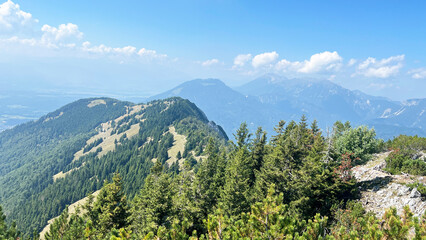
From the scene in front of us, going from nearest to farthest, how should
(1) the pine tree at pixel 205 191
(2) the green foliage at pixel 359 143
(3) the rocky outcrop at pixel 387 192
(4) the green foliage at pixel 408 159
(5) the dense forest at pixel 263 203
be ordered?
(5) the dense forest at pixel 263 203 → (3) the rocky outcrop at pixel 387 192 → (4) the green foliage at pixel 408 159 → (1) the pine tree at pixel 205 191 → (2) the green foliage at pixel 359 143

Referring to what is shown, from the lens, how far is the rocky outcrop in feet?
75.4

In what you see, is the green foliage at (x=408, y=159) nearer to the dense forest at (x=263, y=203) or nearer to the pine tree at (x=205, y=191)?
the dense forest at (x=263, y=203)

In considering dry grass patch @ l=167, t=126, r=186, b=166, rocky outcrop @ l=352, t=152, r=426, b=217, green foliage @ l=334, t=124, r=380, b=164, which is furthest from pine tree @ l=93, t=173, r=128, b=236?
dry grass patch @ l=167, t=126, r=186, b=166

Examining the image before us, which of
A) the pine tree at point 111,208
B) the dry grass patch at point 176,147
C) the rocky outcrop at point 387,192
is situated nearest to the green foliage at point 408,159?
the rocky outcrop at point 387,192

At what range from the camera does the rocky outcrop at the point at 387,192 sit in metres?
23.0

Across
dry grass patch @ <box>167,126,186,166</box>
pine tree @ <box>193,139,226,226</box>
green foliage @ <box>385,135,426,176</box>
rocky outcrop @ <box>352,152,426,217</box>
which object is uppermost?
green foliage @ <box>385,135,426,176</box>

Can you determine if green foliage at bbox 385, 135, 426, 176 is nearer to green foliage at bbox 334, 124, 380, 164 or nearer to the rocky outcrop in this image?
the rocky outcrop

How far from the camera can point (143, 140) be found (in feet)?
630

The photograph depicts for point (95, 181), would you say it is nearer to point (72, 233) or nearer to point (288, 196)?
point (72, 233)

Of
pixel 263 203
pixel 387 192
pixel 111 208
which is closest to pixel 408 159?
pixel 387 192

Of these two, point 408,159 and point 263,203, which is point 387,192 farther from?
point 263,203

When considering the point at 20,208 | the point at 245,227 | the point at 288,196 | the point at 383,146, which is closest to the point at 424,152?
the point at 383,146

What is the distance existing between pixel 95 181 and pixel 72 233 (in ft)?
486

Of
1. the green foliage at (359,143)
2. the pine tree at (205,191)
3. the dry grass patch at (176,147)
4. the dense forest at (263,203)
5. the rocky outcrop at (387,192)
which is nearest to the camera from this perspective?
the dense forest at (263,203)
